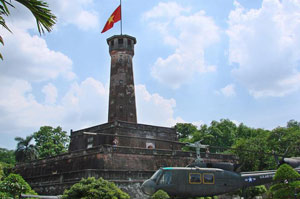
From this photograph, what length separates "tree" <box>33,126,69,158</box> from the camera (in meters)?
52.5

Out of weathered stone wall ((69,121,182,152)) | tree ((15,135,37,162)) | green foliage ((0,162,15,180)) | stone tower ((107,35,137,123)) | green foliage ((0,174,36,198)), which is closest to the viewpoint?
green foliage ((0,174,36,198))

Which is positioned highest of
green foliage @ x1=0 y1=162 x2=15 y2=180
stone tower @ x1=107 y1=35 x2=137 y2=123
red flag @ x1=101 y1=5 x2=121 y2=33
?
red flag @ x1=101 y1=5 x2=121 y2=33

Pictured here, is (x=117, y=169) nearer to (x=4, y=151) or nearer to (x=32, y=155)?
(x=32, y=155)

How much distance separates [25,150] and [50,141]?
16.7 feet

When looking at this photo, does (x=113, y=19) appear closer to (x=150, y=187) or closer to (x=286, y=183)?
(x=150, y=187)

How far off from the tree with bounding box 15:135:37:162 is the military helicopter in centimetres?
3870

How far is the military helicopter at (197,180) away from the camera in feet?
52.7

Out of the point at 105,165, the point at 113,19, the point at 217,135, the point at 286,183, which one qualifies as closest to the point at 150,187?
the point at 286,183

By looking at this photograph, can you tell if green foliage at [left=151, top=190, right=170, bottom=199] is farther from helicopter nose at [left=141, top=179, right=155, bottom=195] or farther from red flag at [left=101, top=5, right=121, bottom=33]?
red flag at [left=101, top=5, right=121, bottom=33]

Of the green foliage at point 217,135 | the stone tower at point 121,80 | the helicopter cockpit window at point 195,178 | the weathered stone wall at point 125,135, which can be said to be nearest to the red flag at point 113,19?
the stone tower at point 121,80

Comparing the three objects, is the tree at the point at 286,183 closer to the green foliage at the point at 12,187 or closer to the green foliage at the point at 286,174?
the green foliage at the point at 286,174

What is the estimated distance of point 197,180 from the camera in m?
16.5

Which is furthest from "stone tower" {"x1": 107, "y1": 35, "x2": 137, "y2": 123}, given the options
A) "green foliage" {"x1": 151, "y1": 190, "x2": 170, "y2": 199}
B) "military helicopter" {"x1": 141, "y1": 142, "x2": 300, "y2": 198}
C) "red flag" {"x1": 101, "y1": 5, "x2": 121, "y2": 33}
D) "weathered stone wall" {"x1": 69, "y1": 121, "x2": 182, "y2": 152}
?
"green foliage" {"x1": 151, "y1": 190, "x2": 170, "y2": 199}

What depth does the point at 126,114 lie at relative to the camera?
35.1m
